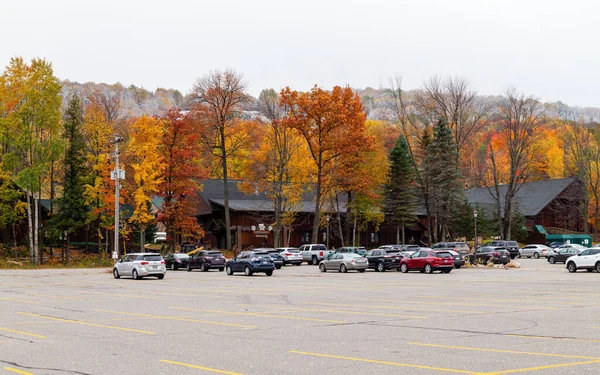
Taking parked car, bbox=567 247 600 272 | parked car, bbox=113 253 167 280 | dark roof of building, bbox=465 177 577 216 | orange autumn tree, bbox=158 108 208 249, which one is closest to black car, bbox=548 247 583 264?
parked car, bbox=567 247 600 272

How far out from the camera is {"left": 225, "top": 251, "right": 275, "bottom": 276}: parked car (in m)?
40.8

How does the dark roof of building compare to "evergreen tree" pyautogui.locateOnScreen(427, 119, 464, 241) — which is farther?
the dark roof of building

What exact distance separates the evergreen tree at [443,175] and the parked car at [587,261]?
2898 cm

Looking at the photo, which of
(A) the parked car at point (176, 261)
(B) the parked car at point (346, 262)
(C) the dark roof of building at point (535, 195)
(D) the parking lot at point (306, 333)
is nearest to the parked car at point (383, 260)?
(B) the parked car at point (346, 262)

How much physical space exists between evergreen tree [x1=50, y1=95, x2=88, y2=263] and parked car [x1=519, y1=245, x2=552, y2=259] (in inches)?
1874

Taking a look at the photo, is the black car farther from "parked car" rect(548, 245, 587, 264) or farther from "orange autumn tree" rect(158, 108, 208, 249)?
"orange autumn tree" rect(158, 108, 208, 249)

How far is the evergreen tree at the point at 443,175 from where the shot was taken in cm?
7131

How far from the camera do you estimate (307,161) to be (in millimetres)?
73438

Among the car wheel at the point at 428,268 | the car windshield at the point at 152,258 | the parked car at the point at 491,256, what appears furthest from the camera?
the parked car at the point at 491,256

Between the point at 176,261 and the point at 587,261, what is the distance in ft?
99.5

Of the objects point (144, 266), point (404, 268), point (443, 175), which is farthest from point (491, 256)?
point (144, 266)

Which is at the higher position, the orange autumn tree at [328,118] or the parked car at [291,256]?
the orange autumn tree at [328,118]

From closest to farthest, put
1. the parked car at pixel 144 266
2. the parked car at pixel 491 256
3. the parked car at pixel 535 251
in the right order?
the parked car at pixel 144 266
the parked car at pixel 491 256
the parked car at pixel 535 251

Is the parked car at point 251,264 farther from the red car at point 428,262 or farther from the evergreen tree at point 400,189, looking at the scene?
the evergreen tree at point 400,189
